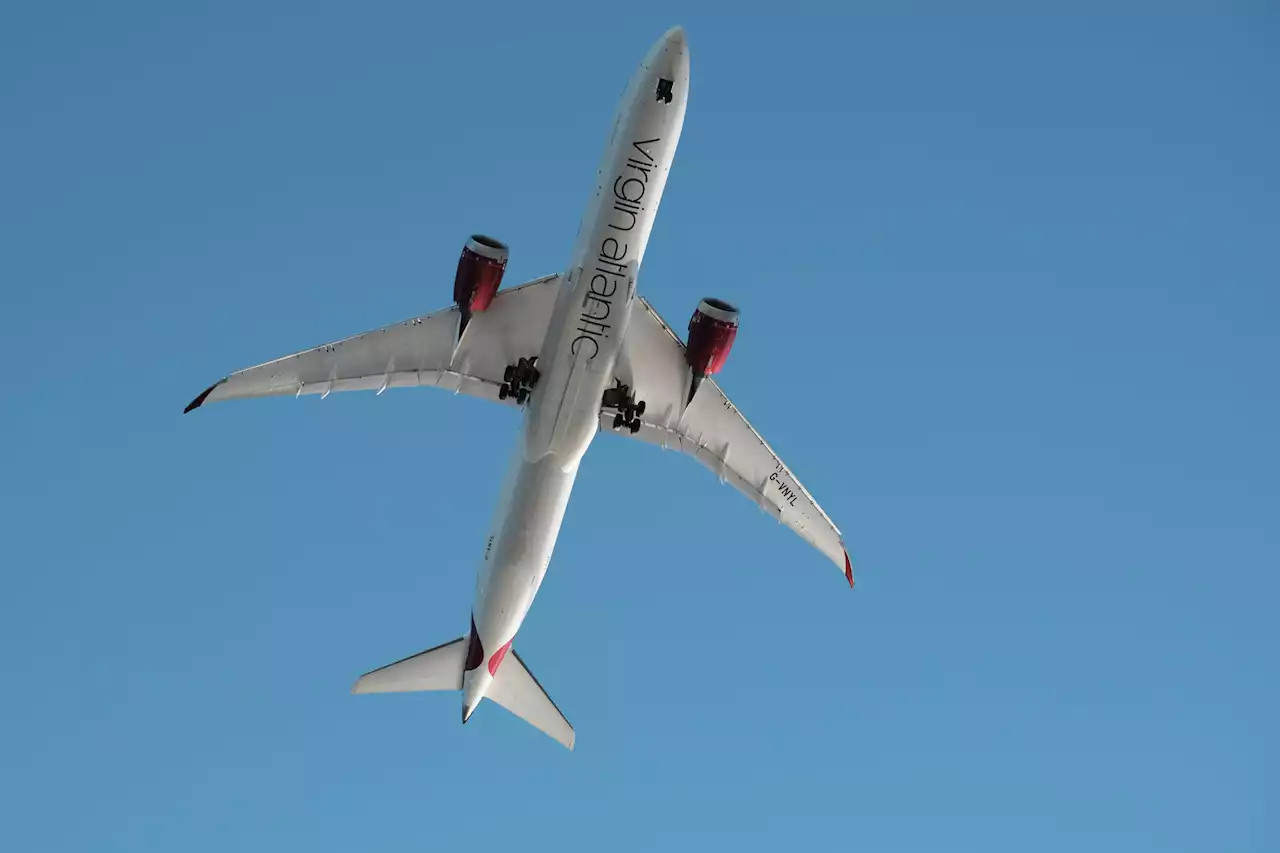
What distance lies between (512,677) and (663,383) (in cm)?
1091

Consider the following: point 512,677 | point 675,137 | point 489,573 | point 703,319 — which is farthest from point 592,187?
point 512,677

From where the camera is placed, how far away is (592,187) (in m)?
35.0

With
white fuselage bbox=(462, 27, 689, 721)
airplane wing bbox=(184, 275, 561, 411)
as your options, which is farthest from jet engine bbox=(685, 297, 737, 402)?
airplane wing bbox=(184, 275, 561, 411)

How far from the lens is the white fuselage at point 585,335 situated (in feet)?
110

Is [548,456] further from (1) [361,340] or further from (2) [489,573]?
(1) [361,340]

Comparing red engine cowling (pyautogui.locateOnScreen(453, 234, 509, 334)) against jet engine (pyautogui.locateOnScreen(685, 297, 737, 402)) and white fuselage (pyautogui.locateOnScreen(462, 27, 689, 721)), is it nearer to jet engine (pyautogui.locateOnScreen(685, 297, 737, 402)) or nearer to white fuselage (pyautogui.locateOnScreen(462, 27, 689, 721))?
white fuselage (pyautogui.locateOnScreen(462, 27, 689, 721))

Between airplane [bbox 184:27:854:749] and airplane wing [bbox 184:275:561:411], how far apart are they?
4 centimetres

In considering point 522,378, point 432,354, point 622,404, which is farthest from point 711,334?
point 432,354

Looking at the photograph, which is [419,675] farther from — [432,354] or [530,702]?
[432,354]

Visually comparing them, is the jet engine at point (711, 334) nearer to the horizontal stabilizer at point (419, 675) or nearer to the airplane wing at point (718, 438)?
the airplane wing at point (718, 438)

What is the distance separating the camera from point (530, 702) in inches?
1662

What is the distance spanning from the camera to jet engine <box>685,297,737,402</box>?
37250 millimetres

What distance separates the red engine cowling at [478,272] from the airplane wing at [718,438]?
473 cm

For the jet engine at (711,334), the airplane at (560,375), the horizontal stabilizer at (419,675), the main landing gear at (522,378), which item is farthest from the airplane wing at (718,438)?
the horizontal stabilizer at (419,675)
